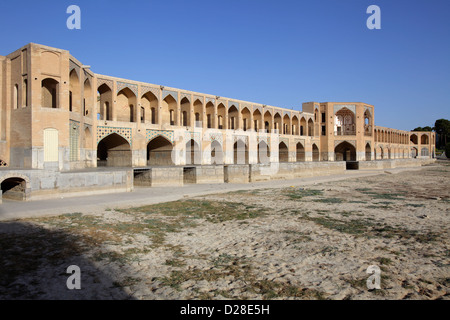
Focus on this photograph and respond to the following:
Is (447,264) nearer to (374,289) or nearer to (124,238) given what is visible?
(374,289)

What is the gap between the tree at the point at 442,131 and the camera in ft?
235

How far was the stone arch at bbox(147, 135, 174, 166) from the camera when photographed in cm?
1975

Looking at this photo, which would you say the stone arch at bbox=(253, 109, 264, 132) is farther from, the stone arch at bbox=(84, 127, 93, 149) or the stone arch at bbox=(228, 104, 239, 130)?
the stone arch at bbox=(84, 127, 93, 149)

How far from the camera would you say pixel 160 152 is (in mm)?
20094

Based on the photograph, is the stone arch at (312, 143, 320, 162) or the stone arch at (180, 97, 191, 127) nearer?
the stone arch at (180, 97, 191, 127)

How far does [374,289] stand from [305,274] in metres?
0.89

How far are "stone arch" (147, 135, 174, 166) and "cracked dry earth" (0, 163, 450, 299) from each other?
417 inches

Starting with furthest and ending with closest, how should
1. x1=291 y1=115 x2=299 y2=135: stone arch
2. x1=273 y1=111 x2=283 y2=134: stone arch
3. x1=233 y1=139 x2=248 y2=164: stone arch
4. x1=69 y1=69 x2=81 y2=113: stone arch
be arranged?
x1=291 y1=115 x2=299 y2=135: stone arch, x1=273 y1=111 x2=283 y2=134: stone arch, x1=233 y1=139 x2=248 y2=164: stone arch, x1=69 y1=69 x2=81 y2=113: stone arch

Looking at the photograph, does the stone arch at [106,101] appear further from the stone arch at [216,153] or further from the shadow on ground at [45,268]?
the shadow on ground at [45,268]

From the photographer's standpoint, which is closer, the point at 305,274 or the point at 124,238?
the point at 305,274

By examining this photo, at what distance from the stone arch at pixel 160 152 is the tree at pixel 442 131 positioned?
73.1m

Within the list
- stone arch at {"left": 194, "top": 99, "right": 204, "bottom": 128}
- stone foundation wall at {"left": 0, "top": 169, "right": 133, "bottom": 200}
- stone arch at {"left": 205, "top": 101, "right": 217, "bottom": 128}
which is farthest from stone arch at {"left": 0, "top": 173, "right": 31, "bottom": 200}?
stone arch at {"left": 205, "top": 101, "right": 217, "bottom": 128}
